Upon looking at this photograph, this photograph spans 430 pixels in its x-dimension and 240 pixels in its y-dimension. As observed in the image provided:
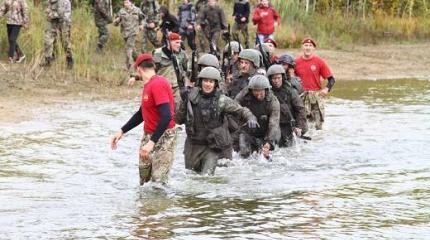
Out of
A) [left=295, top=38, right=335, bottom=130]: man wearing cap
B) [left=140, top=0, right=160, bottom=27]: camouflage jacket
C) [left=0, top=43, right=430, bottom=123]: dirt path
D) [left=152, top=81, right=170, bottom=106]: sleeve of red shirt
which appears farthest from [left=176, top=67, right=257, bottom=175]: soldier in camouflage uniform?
[left=140, top=0, right=160, bottom=27]: camouflage jacket

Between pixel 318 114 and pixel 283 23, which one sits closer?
pixel 318 114

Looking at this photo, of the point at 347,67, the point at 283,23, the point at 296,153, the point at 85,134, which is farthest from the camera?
the point at 283,23

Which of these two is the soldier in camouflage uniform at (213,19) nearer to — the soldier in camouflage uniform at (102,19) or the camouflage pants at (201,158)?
the soldier in camouflage uniform at (102,19)

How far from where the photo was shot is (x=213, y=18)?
23.7 meters

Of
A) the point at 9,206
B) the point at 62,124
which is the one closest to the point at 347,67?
the point at 62,124

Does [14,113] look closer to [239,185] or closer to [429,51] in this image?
[239,185]

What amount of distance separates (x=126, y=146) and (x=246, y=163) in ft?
8.63

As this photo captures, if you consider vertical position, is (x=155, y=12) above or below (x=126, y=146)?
above

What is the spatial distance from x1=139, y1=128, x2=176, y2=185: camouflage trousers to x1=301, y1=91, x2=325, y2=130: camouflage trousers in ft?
19.0

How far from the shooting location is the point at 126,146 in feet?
47.5

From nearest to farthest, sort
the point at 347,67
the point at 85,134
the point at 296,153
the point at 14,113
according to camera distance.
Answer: the point at 296,153 < the point at 85,134 < the point at 14,113 < the point at 347,67

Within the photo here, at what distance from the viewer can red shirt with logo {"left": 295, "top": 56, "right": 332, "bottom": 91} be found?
15547mm

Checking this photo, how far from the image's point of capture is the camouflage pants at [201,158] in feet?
37.2

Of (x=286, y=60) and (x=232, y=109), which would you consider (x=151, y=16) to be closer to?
(x=286, y=60)
